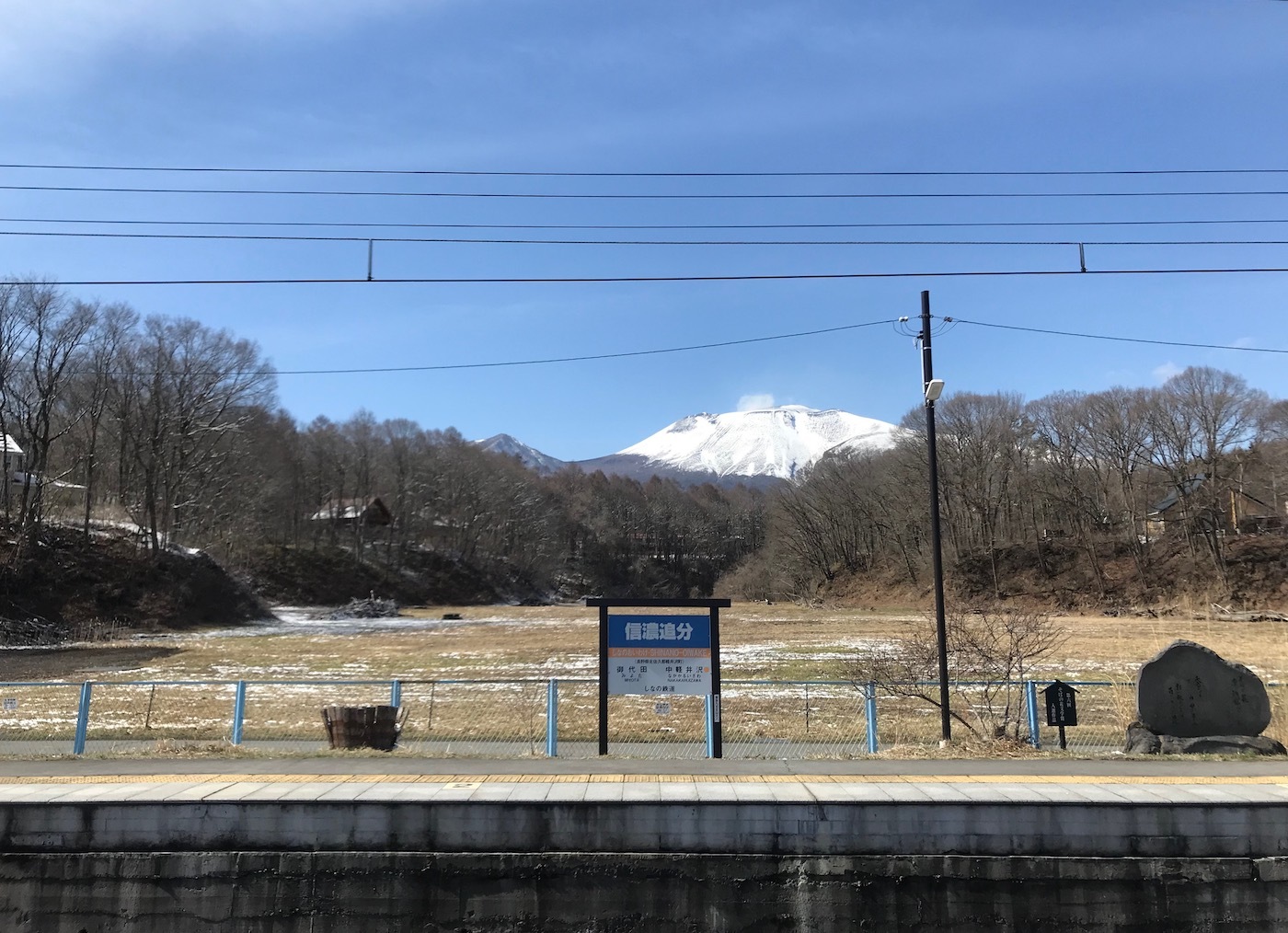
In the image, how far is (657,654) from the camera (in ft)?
42.3

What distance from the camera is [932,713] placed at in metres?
16.8

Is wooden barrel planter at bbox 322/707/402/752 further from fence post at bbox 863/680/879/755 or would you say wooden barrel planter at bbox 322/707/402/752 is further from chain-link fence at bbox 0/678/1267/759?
fence post at bbox 863/680/879/755

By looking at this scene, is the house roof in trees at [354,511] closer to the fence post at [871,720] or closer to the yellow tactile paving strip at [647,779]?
the fence post at [871,720]

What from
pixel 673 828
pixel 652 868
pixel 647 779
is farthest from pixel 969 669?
pixel 652 868

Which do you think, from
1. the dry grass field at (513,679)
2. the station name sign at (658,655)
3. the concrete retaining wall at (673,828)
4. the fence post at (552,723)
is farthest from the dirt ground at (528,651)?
the concrete retaining wall at (673,828)

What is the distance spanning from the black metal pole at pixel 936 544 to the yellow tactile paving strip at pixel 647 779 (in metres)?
3.49

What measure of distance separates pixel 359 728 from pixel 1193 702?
1250cm

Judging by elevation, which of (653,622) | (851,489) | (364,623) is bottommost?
(364,623)

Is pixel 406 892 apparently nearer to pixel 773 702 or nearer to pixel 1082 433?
pixel 773 702

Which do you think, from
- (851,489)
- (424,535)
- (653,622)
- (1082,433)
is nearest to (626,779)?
(653,622)

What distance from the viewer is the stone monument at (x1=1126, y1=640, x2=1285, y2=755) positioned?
41.7 ft

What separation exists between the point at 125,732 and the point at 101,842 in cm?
832

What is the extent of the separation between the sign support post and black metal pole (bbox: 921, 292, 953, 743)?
143 inches

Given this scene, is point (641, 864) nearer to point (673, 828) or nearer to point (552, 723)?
point (673, 828)
